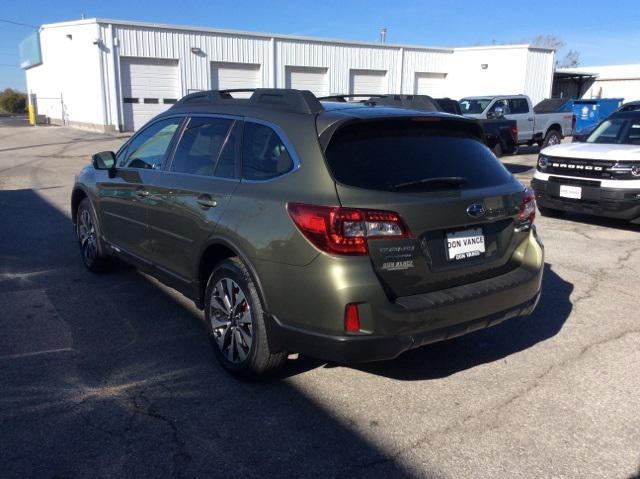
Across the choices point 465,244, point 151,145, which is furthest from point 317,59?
→ point 465,244

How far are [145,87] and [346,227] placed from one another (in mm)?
23470

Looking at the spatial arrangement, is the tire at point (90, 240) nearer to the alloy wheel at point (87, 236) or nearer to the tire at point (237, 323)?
the alloy wheel at point (87, 236)

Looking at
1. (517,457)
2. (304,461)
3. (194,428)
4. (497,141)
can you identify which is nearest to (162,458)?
(194,428)

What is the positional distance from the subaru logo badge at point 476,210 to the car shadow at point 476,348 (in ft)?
3.75

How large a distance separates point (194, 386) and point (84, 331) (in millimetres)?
1344

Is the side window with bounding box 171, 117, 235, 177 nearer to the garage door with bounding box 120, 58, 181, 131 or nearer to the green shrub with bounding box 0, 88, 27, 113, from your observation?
the garage door with bounding box 120, 58, 181, 131

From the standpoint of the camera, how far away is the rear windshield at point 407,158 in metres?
3.31

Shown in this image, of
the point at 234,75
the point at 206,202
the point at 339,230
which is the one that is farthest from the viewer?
the point at 234,75

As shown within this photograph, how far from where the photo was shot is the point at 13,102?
51156 millimetres

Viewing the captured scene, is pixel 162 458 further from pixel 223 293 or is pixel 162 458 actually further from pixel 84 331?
pixel 84 331

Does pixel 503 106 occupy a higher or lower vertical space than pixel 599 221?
higher

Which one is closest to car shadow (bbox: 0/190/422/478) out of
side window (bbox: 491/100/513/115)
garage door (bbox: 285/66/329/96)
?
side window (bbox: 491/100/513/115)

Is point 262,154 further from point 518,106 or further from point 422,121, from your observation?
point 518,106

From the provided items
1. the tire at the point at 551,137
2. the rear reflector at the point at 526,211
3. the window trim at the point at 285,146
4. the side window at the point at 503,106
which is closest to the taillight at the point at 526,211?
the rear reflector at the point at 526,211
